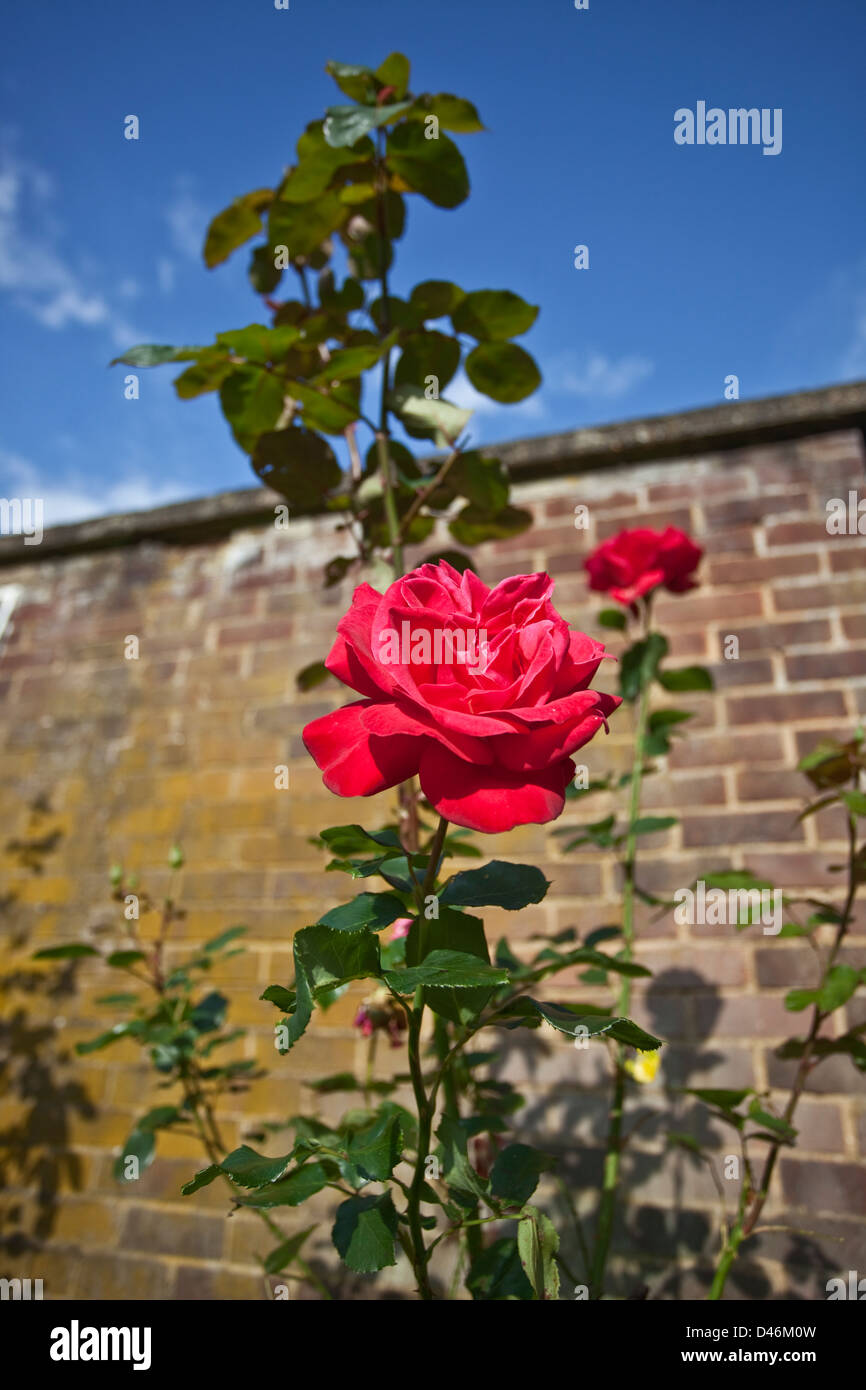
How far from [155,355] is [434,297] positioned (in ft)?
1.08

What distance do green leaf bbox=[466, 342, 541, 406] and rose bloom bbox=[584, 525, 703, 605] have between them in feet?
1.09

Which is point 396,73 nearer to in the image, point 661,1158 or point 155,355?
point 155,355

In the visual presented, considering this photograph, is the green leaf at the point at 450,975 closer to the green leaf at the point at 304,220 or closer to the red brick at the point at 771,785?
the green leaf at the point at 304,220

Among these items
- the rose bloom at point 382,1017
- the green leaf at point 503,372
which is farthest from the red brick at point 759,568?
the rose bloom at point 382,1017

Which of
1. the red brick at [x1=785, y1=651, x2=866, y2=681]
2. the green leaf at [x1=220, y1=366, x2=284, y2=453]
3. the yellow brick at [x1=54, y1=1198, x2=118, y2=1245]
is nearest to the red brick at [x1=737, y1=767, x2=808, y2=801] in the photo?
the red brick at [x1=785, y1=651, x2=866, y2=681]

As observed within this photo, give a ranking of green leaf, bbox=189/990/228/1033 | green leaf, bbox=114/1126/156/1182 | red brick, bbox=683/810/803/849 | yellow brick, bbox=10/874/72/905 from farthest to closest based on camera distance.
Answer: yellow brick, bbox=10/874/72/905
red brick, bbox=683/810/803/849
green leaf, bbox=189/990/228/1033
green leaf, bbox=114/1126/156/1182

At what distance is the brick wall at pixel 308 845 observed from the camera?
1.41m

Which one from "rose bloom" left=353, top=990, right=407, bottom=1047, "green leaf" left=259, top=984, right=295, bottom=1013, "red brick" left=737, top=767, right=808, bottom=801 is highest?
"red brick" left=737, top=767, right=808, bottom=801

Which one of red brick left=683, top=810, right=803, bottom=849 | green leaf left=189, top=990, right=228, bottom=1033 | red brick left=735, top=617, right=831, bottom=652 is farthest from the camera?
red brick left=735, top=617, right=831, bottom=652

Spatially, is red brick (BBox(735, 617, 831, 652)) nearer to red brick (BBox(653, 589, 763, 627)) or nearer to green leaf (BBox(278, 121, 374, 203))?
red brick (BBox(653, 589, 763, 627))

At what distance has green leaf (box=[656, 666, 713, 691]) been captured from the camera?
121cm

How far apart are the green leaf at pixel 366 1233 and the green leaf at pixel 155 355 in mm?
802

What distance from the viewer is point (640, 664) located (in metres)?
1.23

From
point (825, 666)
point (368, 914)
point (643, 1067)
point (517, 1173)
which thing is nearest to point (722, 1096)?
point (643, 1067)
